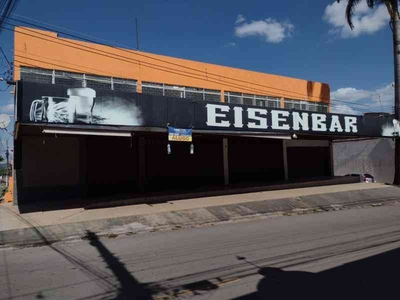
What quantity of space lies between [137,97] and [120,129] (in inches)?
52.2

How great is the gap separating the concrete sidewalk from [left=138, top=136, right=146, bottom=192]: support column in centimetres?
325

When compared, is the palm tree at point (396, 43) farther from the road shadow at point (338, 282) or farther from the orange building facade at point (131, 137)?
the road shadow at point (338, 282)

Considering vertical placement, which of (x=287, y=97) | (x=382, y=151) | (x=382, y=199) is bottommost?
(x=382, y=199)

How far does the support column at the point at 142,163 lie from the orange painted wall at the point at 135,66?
374cm

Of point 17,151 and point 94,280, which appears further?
point 17,151

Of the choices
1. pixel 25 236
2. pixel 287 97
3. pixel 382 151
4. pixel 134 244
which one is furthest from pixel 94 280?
pixel 382 151

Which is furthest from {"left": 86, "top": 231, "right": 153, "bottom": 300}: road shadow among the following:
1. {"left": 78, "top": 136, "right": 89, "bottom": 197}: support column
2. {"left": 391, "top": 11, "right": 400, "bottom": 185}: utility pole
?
{"left": 391, "top": 11, "right": 400, "bottom": 185}: utility pole

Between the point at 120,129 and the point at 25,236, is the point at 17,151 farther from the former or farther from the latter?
the point at 25,236

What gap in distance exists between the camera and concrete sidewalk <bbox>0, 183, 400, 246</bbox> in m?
11.2

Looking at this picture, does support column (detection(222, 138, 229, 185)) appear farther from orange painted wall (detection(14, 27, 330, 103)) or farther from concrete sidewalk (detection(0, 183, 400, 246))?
orange painted wall (detection(14, 27, 330, 103))

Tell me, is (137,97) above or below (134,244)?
above

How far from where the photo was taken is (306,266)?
6969 millimetres

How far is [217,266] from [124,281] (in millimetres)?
1744

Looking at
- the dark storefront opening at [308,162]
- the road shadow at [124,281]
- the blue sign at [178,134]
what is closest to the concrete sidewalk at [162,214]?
the blue sign at [178,134]
